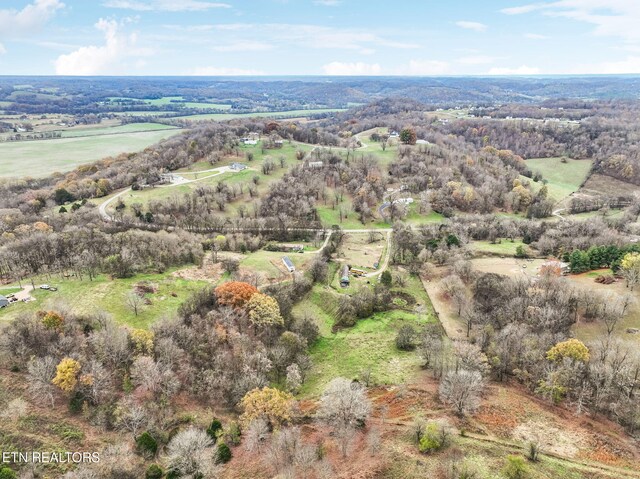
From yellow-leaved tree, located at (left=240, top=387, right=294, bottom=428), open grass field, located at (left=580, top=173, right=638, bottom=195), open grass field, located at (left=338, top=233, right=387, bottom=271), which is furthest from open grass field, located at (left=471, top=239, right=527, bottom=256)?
open grass field, located at (left=580, top=173, right=638, bottom=195)

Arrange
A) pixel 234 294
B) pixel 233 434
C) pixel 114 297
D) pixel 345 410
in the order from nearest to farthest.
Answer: pixel 345 410 → pixel 233 434 → pixel 234 294 → pixel 114 297

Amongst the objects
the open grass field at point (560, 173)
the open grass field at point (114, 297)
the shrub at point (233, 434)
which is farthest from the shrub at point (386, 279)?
the open grass field at point (560, 173)

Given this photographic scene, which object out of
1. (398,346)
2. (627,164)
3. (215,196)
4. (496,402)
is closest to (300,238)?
(215,196)

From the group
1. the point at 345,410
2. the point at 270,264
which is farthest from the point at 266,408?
the point at 270,264

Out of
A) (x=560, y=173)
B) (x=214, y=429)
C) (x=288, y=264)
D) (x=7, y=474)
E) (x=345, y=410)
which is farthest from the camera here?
(x=560, y=173)

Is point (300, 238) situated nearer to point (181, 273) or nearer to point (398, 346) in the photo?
point (181, 273)

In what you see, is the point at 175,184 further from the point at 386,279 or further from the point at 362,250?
the point at 386,279

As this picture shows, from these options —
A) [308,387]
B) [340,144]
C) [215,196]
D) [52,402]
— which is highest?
[340,144]
